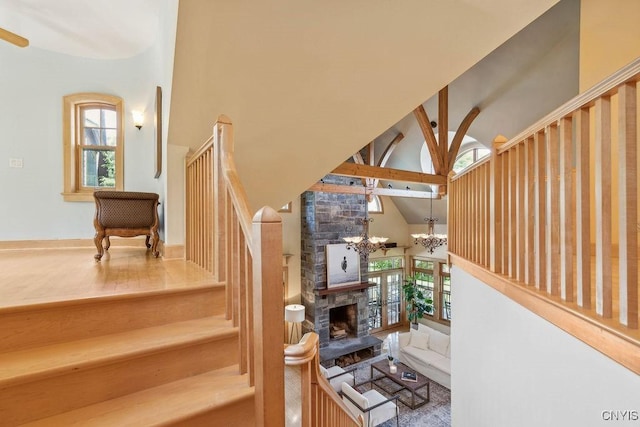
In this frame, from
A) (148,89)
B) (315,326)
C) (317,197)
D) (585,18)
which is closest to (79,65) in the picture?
(148,89)

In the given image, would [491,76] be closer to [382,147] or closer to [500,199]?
[382,147]

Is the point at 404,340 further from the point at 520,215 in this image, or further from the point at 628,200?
the point at 628,200

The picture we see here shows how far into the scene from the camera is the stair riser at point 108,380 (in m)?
1.12

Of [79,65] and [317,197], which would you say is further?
[317,197]

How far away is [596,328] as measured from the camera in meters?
1.05

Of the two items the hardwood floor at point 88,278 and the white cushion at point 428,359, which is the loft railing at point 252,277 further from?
the white cushion at point 428,359

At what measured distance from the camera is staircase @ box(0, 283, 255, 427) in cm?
114

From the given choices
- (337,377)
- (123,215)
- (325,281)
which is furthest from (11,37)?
(325,281)

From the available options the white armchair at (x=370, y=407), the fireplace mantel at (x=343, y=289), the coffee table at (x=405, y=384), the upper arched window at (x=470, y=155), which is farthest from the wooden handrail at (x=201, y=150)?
the upper arched window at (x=470, y=155)

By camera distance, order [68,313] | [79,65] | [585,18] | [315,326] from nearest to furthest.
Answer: [68,313], [585,18], [79,65], [315,326]

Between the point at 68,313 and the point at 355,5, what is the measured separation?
2.47 m

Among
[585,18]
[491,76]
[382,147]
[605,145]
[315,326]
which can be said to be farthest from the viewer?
[382,147]

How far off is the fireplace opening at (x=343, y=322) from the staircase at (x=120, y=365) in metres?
6.80

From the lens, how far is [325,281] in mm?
7535
